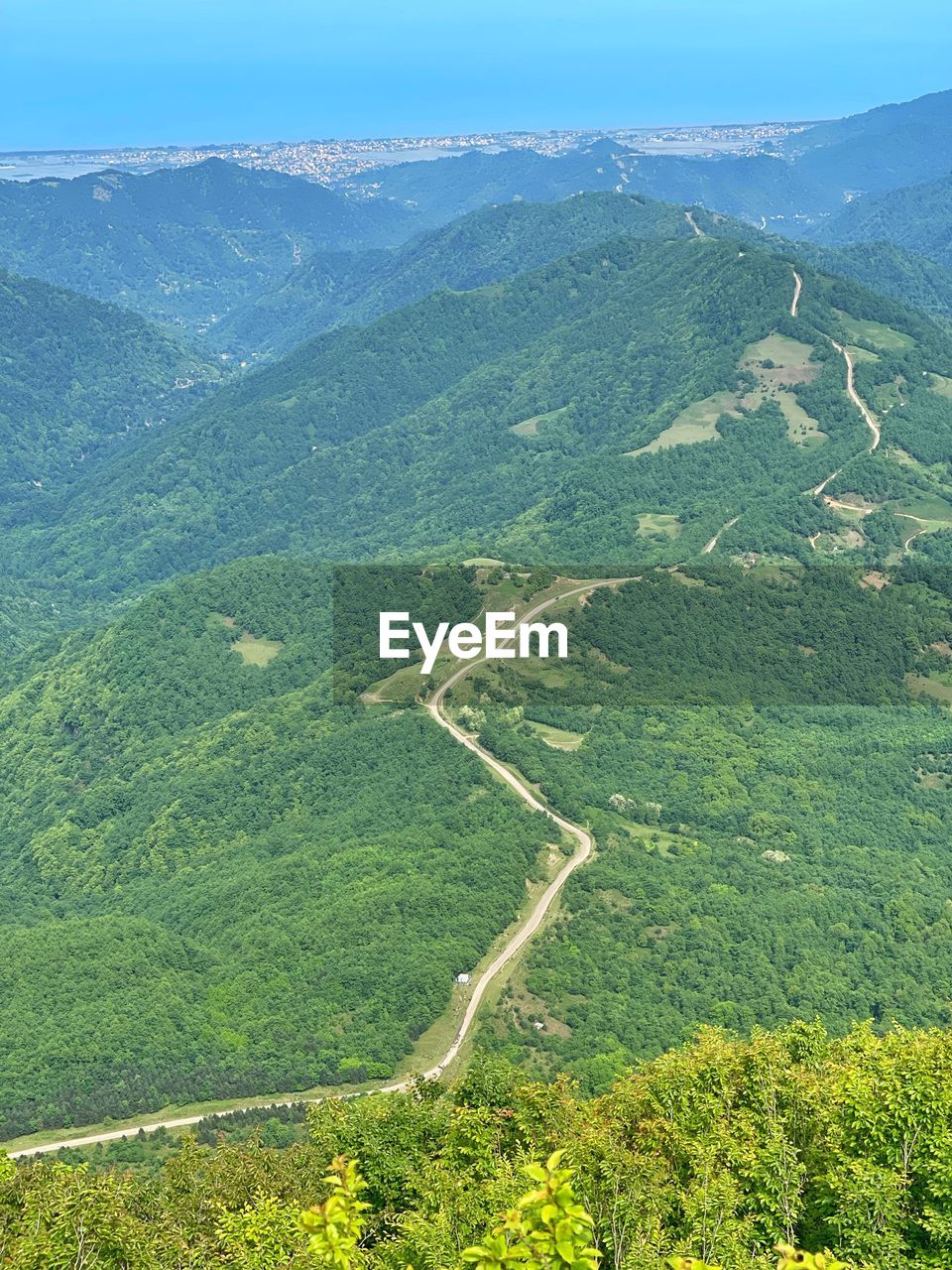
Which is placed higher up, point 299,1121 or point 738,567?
point 738,567

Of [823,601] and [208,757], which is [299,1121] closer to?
[208,757]

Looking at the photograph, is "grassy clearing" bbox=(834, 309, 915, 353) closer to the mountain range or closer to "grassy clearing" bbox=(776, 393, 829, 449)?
the mountain range

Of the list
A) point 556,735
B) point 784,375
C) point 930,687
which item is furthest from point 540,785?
point 784,375

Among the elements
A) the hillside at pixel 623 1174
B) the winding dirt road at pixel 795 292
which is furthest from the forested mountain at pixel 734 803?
the winding dirt road at pixel 795 292

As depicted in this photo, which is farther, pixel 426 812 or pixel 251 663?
pixel 251 663

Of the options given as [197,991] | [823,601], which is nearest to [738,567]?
[823,601]

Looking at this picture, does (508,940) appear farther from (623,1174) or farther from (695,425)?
(695,425)

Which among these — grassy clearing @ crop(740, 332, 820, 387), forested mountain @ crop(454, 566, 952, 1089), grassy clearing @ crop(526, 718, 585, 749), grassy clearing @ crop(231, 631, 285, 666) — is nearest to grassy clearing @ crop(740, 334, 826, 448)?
grassy clearing @ crop(740, 332, 820, 387)
